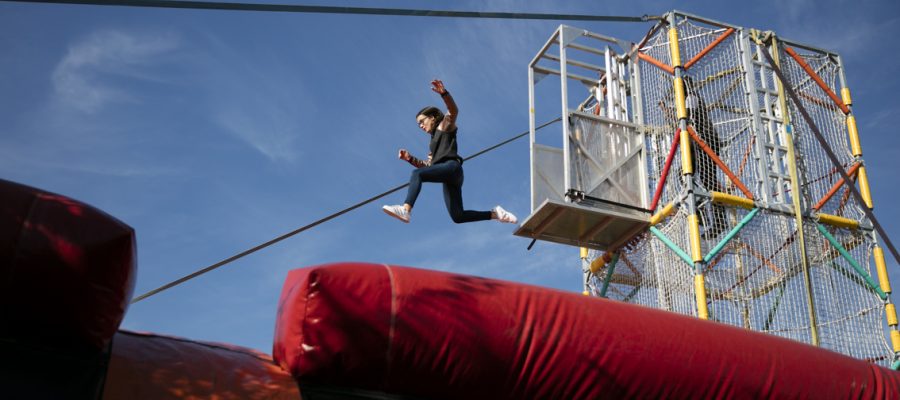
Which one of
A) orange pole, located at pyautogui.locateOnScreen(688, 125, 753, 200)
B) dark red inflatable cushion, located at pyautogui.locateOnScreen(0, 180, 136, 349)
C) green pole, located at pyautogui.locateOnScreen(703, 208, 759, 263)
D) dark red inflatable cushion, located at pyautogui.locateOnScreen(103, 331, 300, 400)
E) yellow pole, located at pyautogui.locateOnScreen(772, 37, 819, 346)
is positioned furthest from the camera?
orange pole, located at pyautogui.locateOnScreen(688, 125, 753, 200)

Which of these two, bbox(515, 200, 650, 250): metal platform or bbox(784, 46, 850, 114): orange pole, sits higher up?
bbox(784, 46, 850, 114): orange pole

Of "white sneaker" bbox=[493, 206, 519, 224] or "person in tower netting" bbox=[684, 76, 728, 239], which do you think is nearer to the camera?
"white sneaker" bbox=[493, 206, 519, 224]

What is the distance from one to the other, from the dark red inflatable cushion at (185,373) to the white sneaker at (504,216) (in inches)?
124

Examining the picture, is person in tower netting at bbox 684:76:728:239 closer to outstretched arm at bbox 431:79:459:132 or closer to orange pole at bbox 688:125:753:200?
orange pole at bbox 688:125:753:200

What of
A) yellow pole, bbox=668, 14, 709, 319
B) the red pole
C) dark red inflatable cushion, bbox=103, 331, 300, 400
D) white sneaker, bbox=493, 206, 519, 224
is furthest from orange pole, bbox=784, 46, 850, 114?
dark red inflatable cushion, bbox=103, 331, 300, 400

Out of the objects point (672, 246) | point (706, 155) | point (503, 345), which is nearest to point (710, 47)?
point (706, 155)

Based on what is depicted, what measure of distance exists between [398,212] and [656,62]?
15.0 ft

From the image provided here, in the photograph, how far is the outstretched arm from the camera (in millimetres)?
6789

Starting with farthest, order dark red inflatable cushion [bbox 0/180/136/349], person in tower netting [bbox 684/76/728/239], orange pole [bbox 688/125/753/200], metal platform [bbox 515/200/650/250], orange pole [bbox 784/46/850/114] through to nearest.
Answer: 1. orange pole [bbox 784/46/850/114]
2. orange pole [bbox 688/125/753/200]
3. metal platform [bbox 515/200/650/250]
4. person in tower netting [bbox 684/76/728/239]
5. dark red inflatable cushion [bbox 0/180/136/349]

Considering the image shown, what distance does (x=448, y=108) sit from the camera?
276 inches

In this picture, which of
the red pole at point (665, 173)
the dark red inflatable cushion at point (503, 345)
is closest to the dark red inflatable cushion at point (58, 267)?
the dark red inflatable cushion at point (503, 345)

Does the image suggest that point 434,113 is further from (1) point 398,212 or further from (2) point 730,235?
(2) point 730,235

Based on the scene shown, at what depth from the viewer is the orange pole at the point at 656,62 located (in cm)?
988

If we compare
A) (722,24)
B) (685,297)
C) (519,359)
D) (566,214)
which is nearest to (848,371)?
(519,359)
